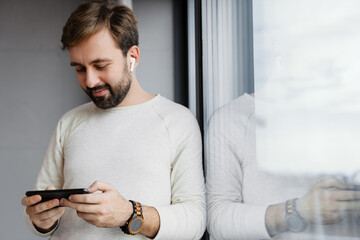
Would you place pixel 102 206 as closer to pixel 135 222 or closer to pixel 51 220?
pixel 135 222

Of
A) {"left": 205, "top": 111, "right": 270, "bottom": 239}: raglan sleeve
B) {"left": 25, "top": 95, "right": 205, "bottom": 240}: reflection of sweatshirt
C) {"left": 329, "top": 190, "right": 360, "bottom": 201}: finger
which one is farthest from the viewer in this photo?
{"left": 25, "top": 95, "right": 205, "bottom": 240}: reflection of sweatshirt

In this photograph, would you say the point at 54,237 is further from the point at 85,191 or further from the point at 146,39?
the point at 146,39

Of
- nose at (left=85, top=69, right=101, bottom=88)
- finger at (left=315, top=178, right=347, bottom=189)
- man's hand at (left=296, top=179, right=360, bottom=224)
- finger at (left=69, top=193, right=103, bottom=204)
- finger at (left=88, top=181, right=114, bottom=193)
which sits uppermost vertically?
nose at (left=85, top=69, right=101, bottom=88)

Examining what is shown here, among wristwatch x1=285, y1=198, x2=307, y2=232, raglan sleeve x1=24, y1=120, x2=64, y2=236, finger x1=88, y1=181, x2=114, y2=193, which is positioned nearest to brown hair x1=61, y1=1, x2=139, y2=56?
raglan sleeve x1=24, y1=120, x2=64, y2=236

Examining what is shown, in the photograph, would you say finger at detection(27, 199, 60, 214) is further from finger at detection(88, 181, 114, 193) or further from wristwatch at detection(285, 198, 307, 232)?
wristwatch at detection(285, 198, 307, 232)

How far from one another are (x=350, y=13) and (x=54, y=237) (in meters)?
1.12

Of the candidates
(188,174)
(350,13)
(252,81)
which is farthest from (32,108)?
(350,13)

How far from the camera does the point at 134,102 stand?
140 cm

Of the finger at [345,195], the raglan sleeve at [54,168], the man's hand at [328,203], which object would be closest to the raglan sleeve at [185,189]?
the raglan sleeve at [54,168]

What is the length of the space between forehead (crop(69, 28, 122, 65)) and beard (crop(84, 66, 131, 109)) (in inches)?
3.2

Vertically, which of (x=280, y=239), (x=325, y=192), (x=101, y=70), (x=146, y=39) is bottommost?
(x=280, y=239)

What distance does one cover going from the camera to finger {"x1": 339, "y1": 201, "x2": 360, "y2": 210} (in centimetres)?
58

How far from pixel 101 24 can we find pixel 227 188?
66cm

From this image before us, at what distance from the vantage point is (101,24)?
1318 mm
